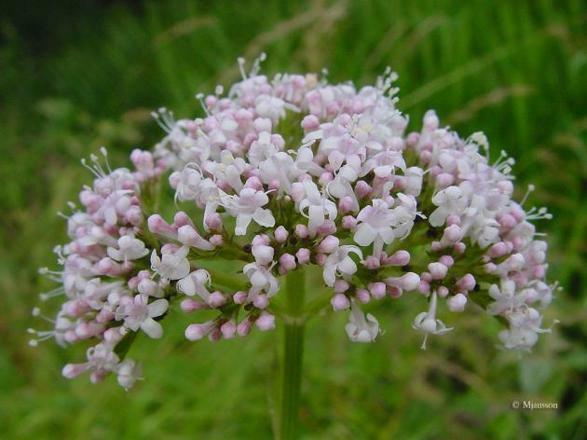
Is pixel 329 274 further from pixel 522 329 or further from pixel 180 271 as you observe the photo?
pixel 522 329

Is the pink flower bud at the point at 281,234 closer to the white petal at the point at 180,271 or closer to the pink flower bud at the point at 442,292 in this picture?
the white petal at the point at 180,271

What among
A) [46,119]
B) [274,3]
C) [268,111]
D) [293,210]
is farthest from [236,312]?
[46,119]

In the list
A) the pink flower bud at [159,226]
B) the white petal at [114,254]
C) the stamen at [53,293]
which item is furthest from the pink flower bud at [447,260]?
the stamen at [53,293]

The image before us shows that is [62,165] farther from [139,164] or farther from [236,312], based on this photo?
[236,312]

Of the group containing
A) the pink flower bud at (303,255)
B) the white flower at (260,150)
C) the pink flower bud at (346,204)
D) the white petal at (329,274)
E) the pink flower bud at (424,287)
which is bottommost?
the white petal at (329,274)

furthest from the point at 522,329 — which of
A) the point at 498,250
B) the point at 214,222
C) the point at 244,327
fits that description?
the point at 214,222

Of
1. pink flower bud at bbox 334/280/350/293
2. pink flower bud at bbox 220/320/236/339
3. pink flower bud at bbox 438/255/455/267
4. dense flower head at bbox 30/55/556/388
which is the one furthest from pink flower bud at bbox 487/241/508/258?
pink flower bud at bbox 220/320/236/339
